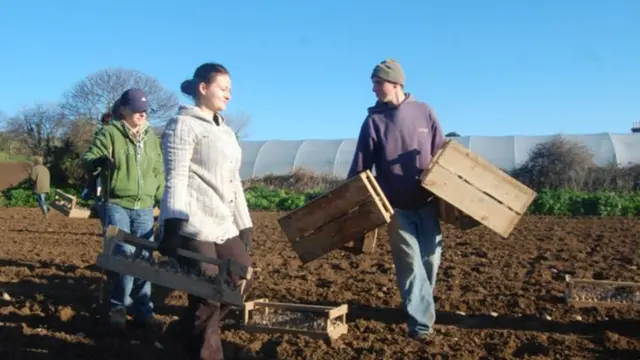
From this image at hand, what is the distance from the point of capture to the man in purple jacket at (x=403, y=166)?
535cm

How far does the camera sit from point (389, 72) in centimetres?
534

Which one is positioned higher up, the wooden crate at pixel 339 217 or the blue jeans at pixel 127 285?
the wooden crate at pixel 339 217

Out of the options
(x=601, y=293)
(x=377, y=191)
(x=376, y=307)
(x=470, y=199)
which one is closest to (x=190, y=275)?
(x=377, y=191)

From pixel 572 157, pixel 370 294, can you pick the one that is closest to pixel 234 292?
pixel 370 294

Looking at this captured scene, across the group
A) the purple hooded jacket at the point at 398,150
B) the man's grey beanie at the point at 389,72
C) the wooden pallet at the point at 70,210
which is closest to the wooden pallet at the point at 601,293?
the purple hooded jacket at the point at 398,150

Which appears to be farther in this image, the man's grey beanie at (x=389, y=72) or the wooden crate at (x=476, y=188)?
the man's grey beanie at (x=389, y=72)

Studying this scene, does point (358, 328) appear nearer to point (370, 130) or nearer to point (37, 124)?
point (370, 130)

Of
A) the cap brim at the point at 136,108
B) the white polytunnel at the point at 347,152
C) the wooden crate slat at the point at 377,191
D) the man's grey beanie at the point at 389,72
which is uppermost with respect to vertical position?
the man's grey beanie at the point at 389,72

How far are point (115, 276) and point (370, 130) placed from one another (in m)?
2.40

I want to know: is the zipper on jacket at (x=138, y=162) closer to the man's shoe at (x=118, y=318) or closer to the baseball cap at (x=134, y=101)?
the baseball cap at (x=134, y=101)

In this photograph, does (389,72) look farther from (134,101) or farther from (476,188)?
(134,101)

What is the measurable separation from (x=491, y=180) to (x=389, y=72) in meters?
1.02

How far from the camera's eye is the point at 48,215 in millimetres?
20109

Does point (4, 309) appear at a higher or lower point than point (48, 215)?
higher
